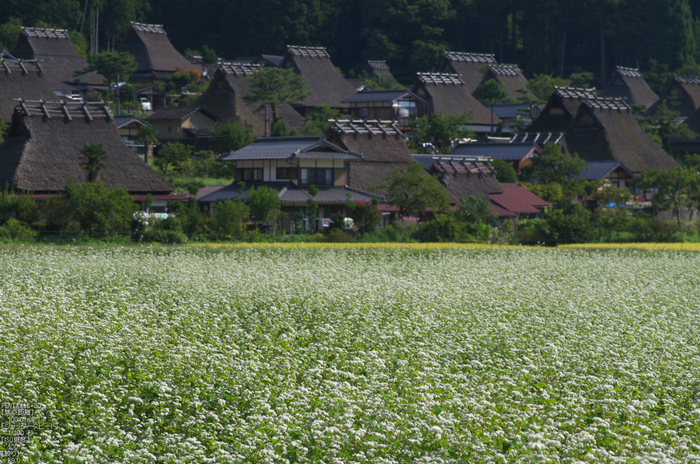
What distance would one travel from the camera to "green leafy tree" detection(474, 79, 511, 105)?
63.7m

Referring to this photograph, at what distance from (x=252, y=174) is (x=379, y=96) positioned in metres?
19.3

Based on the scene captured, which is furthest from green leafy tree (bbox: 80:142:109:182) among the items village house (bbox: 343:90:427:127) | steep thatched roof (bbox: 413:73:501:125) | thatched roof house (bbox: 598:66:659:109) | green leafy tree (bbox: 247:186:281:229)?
thatched roof house (bbox: 598:66:659:109)

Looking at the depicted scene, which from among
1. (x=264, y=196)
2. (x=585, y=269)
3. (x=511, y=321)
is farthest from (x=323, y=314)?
(x=264, y=196)

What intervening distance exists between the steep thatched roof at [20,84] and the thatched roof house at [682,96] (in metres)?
44.8

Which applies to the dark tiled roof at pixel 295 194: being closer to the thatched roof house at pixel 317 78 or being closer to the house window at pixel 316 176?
the house window at pixel 316 176

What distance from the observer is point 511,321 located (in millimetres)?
11922

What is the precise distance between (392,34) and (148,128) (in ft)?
129

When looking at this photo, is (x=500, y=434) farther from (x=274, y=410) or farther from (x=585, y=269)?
(x=585, y=269)

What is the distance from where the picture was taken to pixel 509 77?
70.2 m

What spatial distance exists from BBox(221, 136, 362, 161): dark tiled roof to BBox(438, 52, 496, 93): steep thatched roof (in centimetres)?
3270

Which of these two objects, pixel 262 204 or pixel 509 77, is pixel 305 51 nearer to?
pixel 509 77

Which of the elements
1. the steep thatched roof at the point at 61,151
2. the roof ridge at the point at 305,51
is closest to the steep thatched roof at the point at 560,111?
the roof ridge at the point at 305,51

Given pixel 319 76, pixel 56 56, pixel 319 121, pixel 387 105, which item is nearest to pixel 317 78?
pixel 319 76

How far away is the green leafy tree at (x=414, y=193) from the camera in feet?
110
